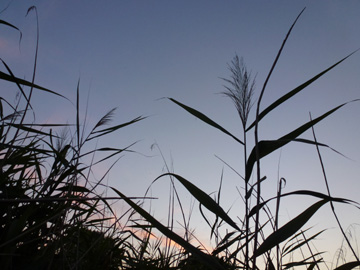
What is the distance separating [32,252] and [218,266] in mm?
966

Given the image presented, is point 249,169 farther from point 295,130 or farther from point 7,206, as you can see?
point 7,206

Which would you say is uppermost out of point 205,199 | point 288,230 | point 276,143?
point 276,143

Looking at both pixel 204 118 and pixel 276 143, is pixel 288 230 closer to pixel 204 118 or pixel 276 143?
pixel 276 143

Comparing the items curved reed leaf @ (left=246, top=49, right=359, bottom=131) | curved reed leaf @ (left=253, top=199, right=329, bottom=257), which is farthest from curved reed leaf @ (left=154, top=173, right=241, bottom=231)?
curved reed leaf @ (left=246, top=49, right=359, bottom=131)

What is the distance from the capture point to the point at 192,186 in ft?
3.79

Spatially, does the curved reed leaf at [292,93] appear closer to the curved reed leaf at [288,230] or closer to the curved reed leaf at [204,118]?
the curved reed leaf at [204,118]

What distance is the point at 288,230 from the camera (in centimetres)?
101

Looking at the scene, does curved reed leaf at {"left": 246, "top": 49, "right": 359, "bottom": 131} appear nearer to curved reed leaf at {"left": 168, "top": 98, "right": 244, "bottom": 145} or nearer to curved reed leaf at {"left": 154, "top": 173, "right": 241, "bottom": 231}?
curved reed leaf at {"left": 168, "top": 98, "right": 244, "bottom": 145}

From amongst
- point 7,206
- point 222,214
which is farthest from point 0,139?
point 222,214

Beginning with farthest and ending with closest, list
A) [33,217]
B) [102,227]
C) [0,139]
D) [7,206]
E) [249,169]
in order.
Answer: [102,227] < [0,139] < [33,217] < [7,206] < [249,169]

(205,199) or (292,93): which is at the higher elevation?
(292,93)

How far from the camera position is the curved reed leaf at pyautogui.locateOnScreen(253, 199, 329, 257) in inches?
39.9

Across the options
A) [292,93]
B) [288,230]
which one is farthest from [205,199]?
[292,93]

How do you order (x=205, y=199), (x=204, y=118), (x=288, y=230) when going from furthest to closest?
1. (x=204, y=118)
2. (x=205, y=199)
3. (x=288, y=230)
